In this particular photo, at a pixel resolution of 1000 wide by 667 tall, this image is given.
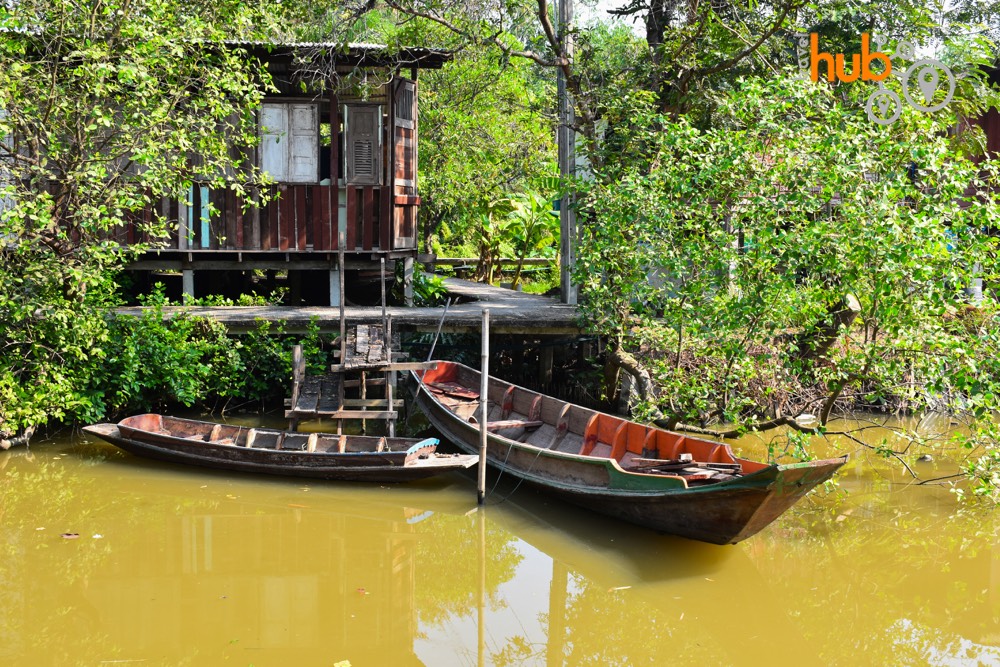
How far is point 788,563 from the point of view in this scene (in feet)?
27.3

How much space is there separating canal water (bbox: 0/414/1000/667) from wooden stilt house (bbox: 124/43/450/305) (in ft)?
14.3

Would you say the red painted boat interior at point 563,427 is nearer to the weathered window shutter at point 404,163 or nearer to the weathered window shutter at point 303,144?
the weathered window shutter at point 404,163

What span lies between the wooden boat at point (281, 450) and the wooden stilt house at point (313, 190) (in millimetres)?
3655

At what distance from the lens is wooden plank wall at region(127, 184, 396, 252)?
1373 cm

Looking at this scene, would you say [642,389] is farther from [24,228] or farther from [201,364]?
[24,228]

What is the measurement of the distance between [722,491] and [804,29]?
317 inches

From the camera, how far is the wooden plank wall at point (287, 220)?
45.1 ft

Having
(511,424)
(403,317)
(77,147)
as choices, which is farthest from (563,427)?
(77,147)

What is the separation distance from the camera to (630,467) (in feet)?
29.1

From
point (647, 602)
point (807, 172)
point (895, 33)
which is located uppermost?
point (895, 33)

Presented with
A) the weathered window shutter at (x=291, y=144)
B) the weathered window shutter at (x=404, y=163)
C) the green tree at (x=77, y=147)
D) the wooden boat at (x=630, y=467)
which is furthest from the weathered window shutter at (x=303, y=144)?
the wooden boat at (x=630, y=467)

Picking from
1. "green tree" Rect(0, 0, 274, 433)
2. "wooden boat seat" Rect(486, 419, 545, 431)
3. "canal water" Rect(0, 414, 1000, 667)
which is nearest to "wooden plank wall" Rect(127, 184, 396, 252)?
"green tree" Rect(0, 0, 274, 433)

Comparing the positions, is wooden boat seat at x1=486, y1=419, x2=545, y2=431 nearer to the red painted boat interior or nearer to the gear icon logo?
the red painted boat interior

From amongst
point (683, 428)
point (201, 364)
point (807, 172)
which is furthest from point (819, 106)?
point (201, 364)
